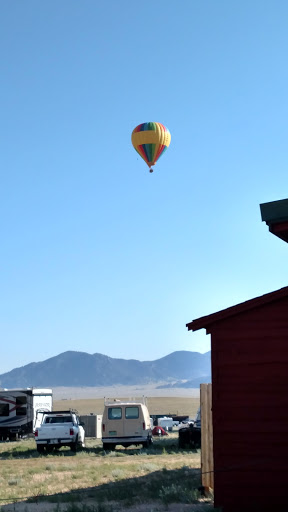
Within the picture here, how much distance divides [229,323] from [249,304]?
0.54m

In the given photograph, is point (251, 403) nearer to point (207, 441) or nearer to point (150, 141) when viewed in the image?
point (207, 441)

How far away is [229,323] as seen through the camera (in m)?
13.4

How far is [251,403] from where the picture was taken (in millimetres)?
13094

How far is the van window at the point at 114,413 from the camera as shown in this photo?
30.3 m

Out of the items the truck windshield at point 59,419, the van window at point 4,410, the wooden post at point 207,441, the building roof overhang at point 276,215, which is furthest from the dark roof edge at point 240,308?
the van window at point 4,410

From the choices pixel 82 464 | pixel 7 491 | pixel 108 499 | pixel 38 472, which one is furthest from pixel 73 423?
pixel 108 499

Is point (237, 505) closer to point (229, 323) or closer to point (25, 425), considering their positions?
point (229, 323)

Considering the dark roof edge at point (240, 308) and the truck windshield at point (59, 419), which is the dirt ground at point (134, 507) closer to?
the dark roof edge at point (240, 308)

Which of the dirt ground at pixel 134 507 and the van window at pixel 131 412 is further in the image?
the van window at pixel 131 412

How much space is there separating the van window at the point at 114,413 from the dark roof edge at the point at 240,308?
17.7 m

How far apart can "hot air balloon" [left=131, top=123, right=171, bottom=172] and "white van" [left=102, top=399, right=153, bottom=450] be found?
16325mm

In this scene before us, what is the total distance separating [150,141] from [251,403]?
99.1 feet

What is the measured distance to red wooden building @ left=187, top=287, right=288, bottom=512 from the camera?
1284 centimetres

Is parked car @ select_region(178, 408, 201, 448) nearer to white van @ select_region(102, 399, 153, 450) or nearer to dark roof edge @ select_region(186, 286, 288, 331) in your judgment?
white van @ select_region(102, 399, 153, 450)
